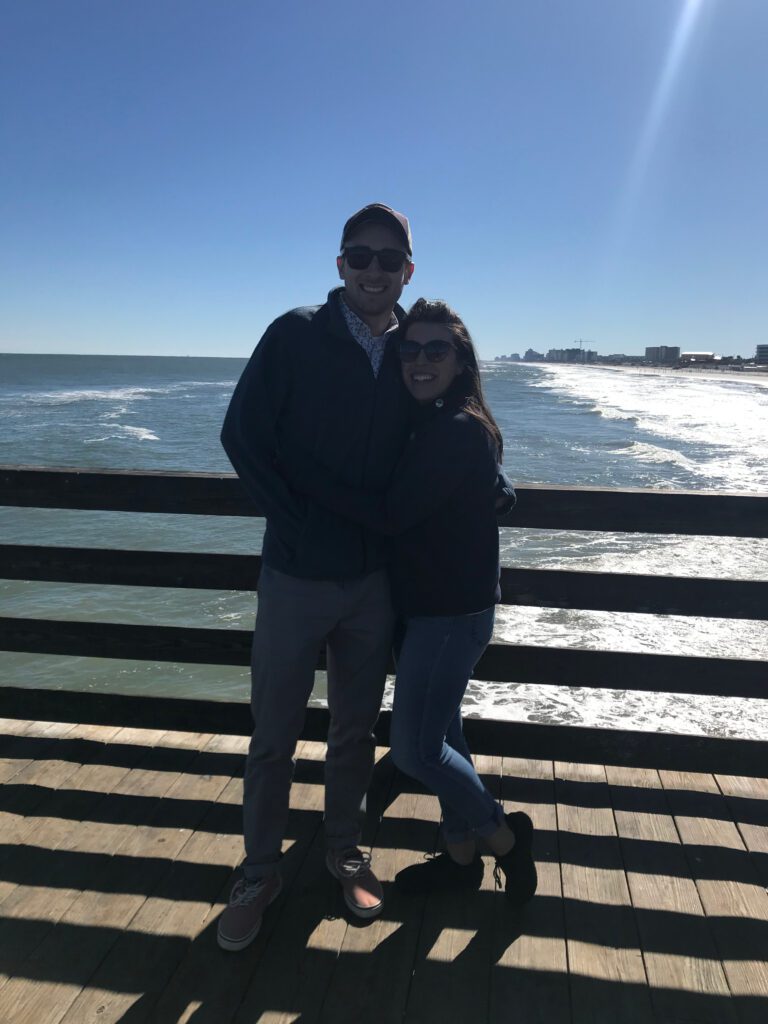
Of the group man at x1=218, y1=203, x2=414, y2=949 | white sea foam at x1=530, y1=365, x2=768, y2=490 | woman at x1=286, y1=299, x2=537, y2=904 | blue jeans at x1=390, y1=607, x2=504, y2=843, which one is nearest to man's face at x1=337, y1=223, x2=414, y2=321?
man at x1=218, y1=203, x2=414, y2=949

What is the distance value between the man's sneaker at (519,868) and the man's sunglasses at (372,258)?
1780 millimetres

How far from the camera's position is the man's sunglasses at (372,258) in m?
2.29

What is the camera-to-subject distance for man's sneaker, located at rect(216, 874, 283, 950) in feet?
7.27

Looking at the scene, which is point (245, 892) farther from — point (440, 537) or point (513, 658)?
point (513, 658)

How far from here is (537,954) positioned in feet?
7.22

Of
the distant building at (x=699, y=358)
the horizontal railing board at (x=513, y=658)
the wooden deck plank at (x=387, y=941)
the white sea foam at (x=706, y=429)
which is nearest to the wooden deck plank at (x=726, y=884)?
the horizontal railing board at (x=513, y=658)

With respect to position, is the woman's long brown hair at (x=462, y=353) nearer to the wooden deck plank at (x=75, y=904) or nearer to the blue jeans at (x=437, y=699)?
the blue jeans at (x=437, y=699)

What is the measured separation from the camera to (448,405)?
7.39 feet

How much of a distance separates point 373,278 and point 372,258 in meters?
0.06

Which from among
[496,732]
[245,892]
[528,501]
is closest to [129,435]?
[496,732]

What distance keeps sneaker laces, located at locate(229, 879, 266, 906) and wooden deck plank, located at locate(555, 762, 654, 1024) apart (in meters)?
0.92

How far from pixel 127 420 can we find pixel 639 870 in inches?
1397

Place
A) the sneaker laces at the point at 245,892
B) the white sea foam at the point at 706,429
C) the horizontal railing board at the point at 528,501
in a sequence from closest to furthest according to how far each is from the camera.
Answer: the sneaker laces at the point at 245,892, the horizontal railing board at the point at 528,501, the white sea foam at the point at 706,429

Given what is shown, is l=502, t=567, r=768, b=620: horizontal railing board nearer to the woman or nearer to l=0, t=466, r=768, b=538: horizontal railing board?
l=0, t=466, r=768, b=538: horizontal railing board
